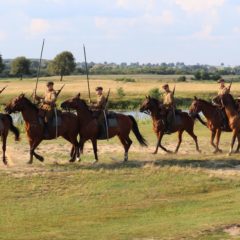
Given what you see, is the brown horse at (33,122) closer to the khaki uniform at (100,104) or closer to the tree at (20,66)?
the khaki uniform at (100,104)

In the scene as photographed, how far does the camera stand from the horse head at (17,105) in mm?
18516

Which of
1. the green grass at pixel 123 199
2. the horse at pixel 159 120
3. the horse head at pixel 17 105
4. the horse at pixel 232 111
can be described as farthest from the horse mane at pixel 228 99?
the horse head at pixel 17 105

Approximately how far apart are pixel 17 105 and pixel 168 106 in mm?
5647

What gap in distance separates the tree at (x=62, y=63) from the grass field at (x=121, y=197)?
86.1 m

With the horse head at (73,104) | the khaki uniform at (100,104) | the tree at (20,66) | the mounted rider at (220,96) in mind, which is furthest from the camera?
the tree at (20,66)

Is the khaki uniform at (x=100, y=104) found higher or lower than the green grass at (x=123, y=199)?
higher

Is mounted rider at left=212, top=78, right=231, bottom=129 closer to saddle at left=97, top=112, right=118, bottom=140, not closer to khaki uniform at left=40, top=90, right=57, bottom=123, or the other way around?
saddle at left=97, top=112, right=118, bottom=140

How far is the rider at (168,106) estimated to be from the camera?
21328 mm

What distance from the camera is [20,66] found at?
112 m

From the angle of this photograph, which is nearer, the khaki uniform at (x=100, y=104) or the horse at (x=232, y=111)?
the khaki uniform at (x=100, y=104)

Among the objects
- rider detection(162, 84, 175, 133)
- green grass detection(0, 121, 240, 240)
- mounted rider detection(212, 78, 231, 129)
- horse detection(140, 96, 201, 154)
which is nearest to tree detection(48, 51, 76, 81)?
horse detection(140, 96, 201, 154)

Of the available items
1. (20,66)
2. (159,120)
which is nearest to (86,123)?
(159,120)

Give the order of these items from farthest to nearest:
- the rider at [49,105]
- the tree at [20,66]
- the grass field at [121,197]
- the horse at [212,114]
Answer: the tree at [20,66] → the horse at [212,114] → the rider at [49,105] → the grass field at [121,197]

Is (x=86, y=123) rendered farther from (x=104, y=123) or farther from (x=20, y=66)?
(x=20, y=66)
